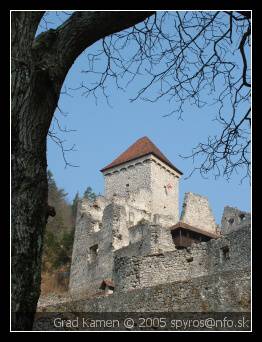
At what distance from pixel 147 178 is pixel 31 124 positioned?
38446mm

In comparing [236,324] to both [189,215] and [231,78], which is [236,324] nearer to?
[231,78]

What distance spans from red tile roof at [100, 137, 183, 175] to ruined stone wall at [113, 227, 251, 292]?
25444mm

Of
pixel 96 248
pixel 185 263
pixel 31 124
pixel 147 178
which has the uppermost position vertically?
pixel 147 178

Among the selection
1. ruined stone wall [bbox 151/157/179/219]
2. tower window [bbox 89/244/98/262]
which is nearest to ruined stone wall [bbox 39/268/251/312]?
tower window [bbox 89/244/98/262]

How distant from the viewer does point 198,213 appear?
37781mm

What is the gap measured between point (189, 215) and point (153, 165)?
7.69 metres

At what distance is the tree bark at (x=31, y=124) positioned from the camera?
13.7 feet

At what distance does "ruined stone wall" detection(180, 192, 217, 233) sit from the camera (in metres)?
37.0

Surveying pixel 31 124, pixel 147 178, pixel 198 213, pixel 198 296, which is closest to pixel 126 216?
pixel 198 213

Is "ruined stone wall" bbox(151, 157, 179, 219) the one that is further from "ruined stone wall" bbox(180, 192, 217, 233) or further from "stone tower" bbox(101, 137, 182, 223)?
"ruined stone wall" bbox(180, 192, 217, 233)

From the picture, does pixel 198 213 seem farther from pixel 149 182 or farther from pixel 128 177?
pixel 128 177

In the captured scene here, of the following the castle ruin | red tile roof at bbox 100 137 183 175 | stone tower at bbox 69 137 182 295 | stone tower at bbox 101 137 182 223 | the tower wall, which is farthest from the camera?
red tile roof at bbox 100 137 183 175

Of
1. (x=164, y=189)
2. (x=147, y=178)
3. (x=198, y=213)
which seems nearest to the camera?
(x=198, y=213)

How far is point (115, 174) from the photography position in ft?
146
